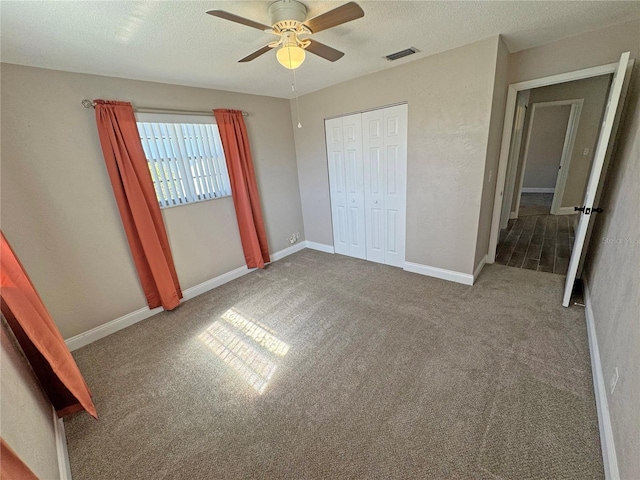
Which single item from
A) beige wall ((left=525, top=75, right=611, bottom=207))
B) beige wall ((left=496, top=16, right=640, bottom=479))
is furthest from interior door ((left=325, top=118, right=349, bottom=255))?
beige wall ((left=525, top=75, right=611, bottom=207))

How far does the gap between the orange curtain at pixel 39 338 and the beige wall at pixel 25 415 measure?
0.04 metres

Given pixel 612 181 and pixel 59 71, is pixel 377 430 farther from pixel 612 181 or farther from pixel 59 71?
pixel 59 71

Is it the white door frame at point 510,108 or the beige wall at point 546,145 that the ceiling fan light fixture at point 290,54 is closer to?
the white door frame at point 510,108

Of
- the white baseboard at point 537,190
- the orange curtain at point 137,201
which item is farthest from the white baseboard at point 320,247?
the white baseboard at point 537,190

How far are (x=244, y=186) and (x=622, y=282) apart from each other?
346 cm

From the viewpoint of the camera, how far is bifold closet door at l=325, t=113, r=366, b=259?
11.3ft

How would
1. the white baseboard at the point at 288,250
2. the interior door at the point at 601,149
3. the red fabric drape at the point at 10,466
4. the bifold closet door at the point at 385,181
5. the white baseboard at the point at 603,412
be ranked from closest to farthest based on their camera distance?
1. the red fabric drape at the point at 10,466
2. the white baseboard at the point at 603,412
3. the interior door at the point at 601,149
4. the bifold closet door at the point at 385,181
5. the white baseboard at the point at 288,250

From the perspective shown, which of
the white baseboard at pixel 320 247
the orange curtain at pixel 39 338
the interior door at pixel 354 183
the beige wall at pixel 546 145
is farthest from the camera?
the beige wall at pixel 546 145

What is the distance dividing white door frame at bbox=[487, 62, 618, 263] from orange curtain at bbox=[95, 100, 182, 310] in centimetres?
381

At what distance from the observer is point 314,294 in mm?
2982

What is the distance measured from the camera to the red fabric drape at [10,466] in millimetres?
818

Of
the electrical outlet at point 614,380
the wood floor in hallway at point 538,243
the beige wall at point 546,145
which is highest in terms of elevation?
the beige wall at point 546,145

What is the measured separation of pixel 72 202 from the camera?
89.0 inches

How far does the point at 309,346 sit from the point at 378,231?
6.42 ft
